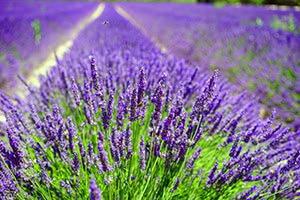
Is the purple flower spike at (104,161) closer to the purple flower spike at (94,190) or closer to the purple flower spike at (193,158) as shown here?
the purple flower spike at (94,190)

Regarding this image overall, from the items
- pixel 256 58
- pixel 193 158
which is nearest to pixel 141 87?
pixel 193 158

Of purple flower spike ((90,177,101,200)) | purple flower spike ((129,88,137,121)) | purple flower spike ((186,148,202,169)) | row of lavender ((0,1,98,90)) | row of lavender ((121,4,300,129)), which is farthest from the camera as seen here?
row of lavender ((0,1,98,90))

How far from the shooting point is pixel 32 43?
583cm

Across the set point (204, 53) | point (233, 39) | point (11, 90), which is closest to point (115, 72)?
point (11, 90)

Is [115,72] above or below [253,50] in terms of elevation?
above

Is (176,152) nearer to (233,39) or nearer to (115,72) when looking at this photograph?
(115,72)

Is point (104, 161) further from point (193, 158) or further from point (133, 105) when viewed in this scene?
point (193, 158)

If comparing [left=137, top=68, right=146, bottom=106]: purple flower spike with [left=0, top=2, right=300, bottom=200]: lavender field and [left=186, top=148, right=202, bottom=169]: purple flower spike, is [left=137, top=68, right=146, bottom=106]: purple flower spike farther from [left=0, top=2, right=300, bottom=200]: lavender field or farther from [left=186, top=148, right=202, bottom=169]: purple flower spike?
[left=186, top=148, right=202, bottom=169]: purple flower spike

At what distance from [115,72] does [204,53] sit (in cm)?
394

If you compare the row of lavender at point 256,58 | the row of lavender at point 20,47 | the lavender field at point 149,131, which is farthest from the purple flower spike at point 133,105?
the row of lavender at point 20,47

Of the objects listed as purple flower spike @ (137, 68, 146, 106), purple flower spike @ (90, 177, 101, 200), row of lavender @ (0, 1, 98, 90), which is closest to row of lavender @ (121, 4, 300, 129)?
purple flower spike @ (137, 68, 146, 106)

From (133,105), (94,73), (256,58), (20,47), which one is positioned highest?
(20,47)

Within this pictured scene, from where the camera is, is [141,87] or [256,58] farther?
[256,58]

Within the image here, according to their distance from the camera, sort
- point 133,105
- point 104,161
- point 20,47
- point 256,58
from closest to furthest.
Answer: point 104,161 → point 133,105 → point 256,58 → point 20,47
